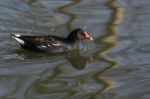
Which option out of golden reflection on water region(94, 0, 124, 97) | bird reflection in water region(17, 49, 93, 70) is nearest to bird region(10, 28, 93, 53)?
bird reflection in water region(17, 49, 93, 70)

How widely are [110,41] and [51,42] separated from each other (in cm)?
108

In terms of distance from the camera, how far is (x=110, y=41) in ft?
38.1

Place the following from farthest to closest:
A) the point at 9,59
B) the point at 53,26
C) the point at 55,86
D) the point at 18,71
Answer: the point at 53,26, the point at 9,59, the point at 18,71, the point at 55,86

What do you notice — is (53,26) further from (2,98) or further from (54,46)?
(2,98)

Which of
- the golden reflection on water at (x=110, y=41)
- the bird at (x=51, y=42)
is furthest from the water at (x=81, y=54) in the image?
the bird at (x=51, y=42)

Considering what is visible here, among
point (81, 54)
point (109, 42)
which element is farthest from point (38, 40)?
point (109, 42)

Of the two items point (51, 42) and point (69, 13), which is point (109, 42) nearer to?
point (51, 42)

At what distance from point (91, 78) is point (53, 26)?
3.08 metres

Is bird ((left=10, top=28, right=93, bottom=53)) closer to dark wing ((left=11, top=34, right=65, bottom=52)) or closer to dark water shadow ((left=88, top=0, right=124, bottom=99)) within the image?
dark wing ((left=11, top=34, right=65, bottom=52))

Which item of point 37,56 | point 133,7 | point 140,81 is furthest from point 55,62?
point 133,7

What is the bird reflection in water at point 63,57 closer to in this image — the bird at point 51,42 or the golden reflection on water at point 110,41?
the bird at point 51,42

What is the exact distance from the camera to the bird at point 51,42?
11.3m

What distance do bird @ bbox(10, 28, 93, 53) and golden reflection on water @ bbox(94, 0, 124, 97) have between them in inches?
15.3

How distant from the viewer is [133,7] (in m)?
13.7
